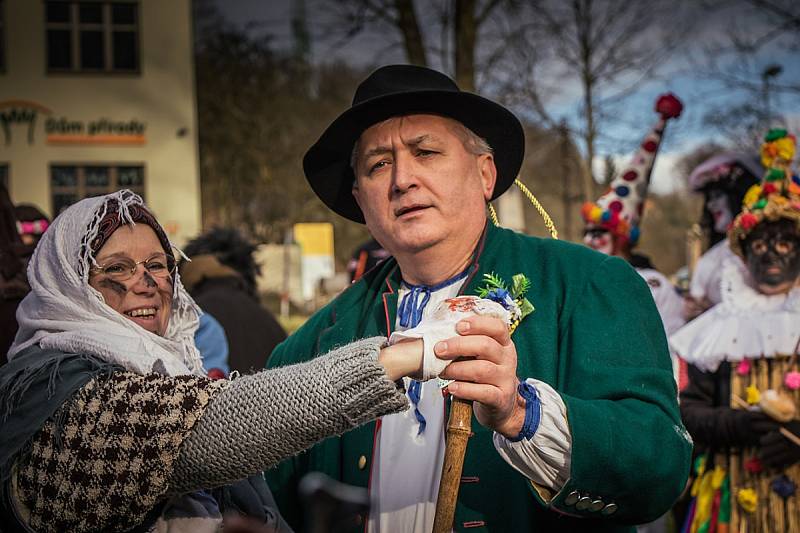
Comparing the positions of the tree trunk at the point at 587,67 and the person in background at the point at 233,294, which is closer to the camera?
the person in background at the point at 233,294

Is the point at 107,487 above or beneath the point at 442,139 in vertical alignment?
beneath

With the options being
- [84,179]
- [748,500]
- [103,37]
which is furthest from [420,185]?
[103,37]

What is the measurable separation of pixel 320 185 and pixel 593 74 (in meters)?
12.3

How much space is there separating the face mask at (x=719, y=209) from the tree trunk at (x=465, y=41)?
3.91m

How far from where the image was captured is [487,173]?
109 inches

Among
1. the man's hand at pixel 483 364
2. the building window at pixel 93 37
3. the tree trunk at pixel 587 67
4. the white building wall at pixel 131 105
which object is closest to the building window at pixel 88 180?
the white building wall at pixel 131 105

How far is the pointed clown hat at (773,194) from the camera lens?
471cm

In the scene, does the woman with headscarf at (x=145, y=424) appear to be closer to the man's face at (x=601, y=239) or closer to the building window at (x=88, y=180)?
the man's face at (x=601, y=239)

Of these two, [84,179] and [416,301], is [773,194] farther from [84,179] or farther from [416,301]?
[84,179]

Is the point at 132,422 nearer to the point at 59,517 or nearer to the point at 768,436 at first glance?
the point at 59,517

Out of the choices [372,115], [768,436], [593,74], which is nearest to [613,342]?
[372,115]

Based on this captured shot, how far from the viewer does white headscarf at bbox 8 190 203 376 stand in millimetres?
2098

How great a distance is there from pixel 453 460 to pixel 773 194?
3.51m

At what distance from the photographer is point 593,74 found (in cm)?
1447
